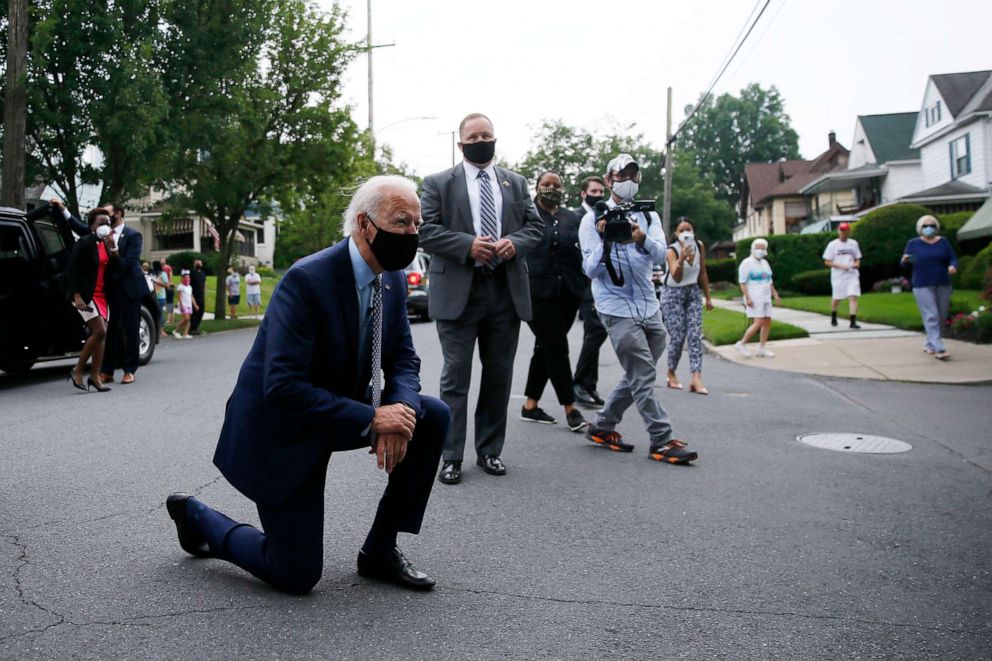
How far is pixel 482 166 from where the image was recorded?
6.02 metres

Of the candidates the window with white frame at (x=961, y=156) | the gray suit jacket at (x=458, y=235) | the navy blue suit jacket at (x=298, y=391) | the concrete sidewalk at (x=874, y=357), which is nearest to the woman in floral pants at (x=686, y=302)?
the concrete sidewalk at (x=874, y=357)

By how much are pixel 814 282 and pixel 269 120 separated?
1845 cm

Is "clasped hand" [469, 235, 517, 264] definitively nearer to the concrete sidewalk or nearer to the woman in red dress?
the woman in red dress

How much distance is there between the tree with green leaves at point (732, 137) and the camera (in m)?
108

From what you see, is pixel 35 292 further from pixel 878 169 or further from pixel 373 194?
pixel 878 169

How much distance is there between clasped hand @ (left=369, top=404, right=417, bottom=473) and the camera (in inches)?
Result: 135

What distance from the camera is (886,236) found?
30641mm

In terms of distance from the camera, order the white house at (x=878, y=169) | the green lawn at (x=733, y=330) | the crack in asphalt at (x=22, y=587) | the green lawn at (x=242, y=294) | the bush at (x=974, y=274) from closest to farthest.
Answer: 1. the crack in asphalt at (x=22, y=587)
2. the green lawn at (x=733, y=330)
3. the bush at (x=974, y=274)
4. the green lawn at (x=242, y=294)
5. the white house at (x=878, y=169)

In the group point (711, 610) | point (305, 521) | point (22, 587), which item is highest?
point (305, 521)

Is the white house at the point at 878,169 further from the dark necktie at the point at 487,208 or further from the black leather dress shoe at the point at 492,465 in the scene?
the black leather dress shoe at the point at 492,465

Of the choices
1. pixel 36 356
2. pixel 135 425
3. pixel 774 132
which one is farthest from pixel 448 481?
pixel 774 132

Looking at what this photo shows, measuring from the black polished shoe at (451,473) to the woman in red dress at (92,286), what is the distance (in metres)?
5.72

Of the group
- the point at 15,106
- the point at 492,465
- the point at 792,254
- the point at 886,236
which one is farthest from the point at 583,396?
the point at 792,254

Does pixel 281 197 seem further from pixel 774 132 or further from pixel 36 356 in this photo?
pixel 774 132
